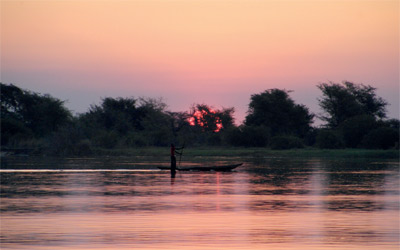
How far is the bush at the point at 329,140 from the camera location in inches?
3546

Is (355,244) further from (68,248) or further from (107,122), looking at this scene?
(107,122)

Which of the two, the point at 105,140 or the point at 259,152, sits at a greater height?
the point at 105,140

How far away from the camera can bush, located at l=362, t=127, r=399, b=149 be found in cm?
8681

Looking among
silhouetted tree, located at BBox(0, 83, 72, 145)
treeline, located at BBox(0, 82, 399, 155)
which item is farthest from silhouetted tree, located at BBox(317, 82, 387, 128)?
silhouetted tree, located at BBox(0, 83, 72, 145)

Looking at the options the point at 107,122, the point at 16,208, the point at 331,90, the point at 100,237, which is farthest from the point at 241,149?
the point at 100,237

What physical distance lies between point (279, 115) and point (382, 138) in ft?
69.1

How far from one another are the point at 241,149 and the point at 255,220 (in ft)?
247

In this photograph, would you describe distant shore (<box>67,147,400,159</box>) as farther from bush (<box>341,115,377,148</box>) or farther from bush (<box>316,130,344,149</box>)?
bush (<box>341,115,377,148</box>)

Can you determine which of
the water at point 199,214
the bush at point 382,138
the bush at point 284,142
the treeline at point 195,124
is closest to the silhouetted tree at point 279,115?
the treeline at point 195,124

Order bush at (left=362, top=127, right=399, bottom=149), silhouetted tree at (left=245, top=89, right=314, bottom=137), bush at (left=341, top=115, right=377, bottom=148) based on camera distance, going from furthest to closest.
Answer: silhouetted tree at (left=245, top=89, right=314, bottom=137) < bush at (left=341, top=115, right=377, bottom=148) < bush at (left=362, top=127, right=399, bottom=149)

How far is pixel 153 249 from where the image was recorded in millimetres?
15758

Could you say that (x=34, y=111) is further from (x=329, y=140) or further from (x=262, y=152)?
(x=329, y=140)

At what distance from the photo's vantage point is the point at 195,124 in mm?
123938

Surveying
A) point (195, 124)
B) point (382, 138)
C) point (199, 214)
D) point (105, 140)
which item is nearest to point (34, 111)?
point (105, 140)
